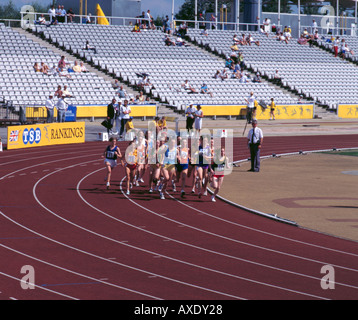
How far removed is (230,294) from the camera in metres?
10.3

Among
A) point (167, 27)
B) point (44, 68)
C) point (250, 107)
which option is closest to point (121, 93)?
point (44, 68)

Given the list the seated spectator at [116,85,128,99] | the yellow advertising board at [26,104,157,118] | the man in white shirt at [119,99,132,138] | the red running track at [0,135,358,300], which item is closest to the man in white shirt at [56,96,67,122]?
the yellow advertising board at [26,104,157,118]

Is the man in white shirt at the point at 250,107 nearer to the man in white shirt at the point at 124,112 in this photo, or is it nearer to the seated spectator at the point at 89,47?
the seated spectator at the point at 89,47

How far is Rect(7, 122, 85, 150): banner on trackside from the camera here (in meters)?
29.6

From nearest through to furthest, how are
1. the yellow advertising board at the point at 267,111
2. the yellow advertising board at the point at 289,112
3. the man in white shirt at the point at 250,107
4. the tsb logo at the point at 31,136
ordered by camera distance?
the tsb logo at the point at 31,136 → the man in white shirt at the point at 250,107 → the yellow advertising board at the point at 267,111 → the yellow advertising board at the point at 289,112

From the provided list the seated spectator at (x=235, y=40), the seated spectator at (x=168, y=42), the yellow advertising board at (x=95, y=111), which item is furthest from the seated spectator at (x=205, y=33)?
the yellow advertising board at (x=95, y=111)

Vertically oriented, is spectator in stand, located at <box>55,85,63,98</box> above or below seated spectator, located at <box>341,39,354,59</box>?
below

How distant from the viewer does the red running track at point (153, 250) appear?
10539 millimetres

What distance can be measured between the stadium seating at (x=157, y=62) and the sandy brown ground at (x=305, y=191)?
64.6ft

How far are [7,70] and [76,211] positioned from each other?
27538 mm

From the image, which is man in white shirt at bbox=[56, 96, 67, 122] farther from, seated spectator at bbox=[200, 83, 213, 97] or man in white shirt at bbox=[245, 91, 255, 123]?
seated spectator at bbox=[200, 83, 213, 97]

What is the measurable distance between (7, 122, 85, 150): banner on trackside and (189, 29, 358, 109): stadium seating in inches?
947
